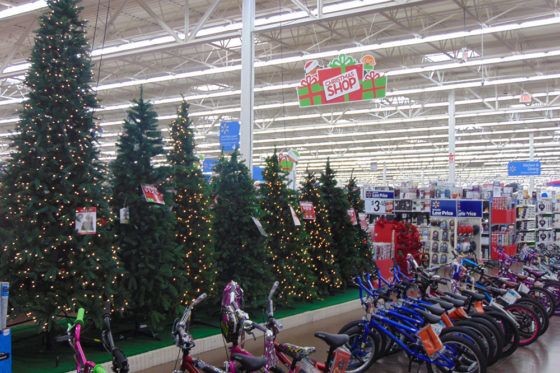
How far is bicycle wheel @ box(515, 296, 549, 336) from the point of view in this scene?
6.04 m

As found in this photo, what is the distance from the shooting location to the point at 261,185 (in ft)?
24.8

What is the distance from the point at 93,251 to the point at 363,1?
6925mm

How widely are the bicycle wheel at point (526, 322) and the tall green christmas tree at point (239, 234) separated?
3309 millimetres

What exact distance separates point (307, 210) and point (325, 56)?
24.5 ft

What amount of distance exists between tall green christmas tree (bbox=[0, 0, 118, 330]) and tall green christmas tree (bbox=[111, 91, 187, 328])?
49cm

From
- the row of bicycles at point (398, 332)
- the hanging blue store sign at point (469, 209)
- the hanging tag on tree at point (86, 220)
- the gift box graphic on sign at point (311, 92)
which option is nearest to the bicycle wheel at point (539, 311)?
the row of bicycles at point (398, 332)

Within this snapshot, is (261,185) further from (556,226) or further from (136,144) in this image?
(556,226)

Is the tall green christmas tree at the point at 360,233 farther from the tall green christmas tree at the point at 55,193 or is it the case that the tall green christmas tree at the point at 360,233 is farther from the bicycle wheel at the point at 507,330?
the tall green christmas tree at the point at 55,193

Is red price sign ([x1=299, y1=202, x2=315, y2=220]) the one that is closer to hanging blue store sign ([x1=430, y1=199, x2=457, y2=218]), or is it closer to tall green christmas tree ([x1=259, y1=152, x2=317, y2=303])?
tall green christmas tree ([x1=259, y1=152, x2=317, y2=303])

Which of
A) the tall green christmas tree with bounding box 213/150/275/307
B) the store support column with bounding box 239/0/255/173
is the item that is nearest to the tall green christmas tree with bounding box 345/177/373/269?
the store support column with bounding box 239/0/255/173

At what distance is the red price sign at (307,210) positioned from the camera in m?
7.83

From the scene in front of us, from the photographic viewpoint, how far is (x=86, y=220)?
471 cm

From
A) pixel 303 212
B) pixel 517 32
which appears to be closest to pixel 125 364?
pixel 303 212

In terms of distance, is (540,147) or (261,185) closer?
(261,185)
